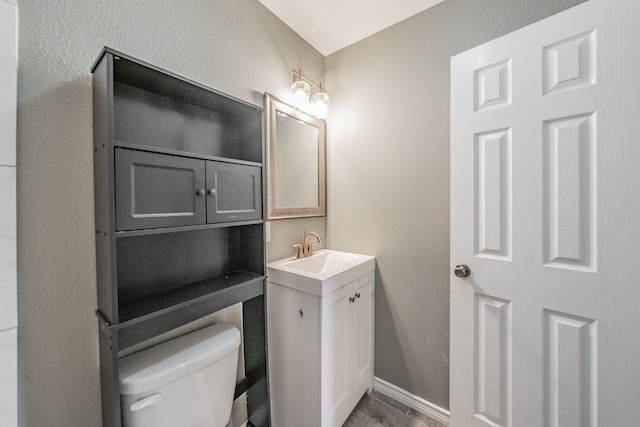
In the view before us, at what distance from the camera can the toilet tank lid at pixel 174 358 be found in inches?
32.9

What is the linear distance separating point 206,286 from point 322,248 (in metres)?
1.03

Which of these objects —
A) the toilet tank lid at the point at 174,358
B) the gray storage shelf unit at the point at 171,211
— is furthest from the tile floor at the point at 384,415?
the toilet tank lid at the point at 174,358

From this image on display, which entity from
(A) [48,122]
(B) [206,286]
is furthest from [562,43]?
(A) [48,122]

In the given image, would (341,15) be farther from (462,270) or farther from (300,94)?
(462,270)

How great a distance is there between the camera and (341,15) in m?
1.55

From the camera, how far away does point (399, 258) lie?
1615 millimetres

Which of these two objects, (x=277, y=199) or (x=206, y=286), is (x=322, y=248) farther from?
(x=206, y=286)

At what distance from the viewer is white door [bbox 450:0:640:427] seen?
0.87 metres

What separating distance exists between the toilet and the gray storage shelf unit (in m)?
0.06

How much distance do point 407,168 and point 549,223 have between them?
2.47ft

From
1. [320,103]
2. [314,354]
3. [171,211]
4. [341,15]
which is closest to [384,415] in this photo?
[314,354]

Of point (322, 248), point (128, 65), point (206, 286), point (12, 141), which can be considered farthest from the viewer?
point (322, 248)

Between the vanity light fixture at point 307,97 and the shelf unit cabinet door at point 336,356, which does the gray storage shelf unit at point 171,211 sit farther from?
the vanity light fixture at point 307,97

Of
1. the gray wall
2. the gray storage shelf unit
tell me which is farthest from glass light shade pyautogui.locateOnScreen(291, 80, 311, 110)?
the gray storage shelf unit
